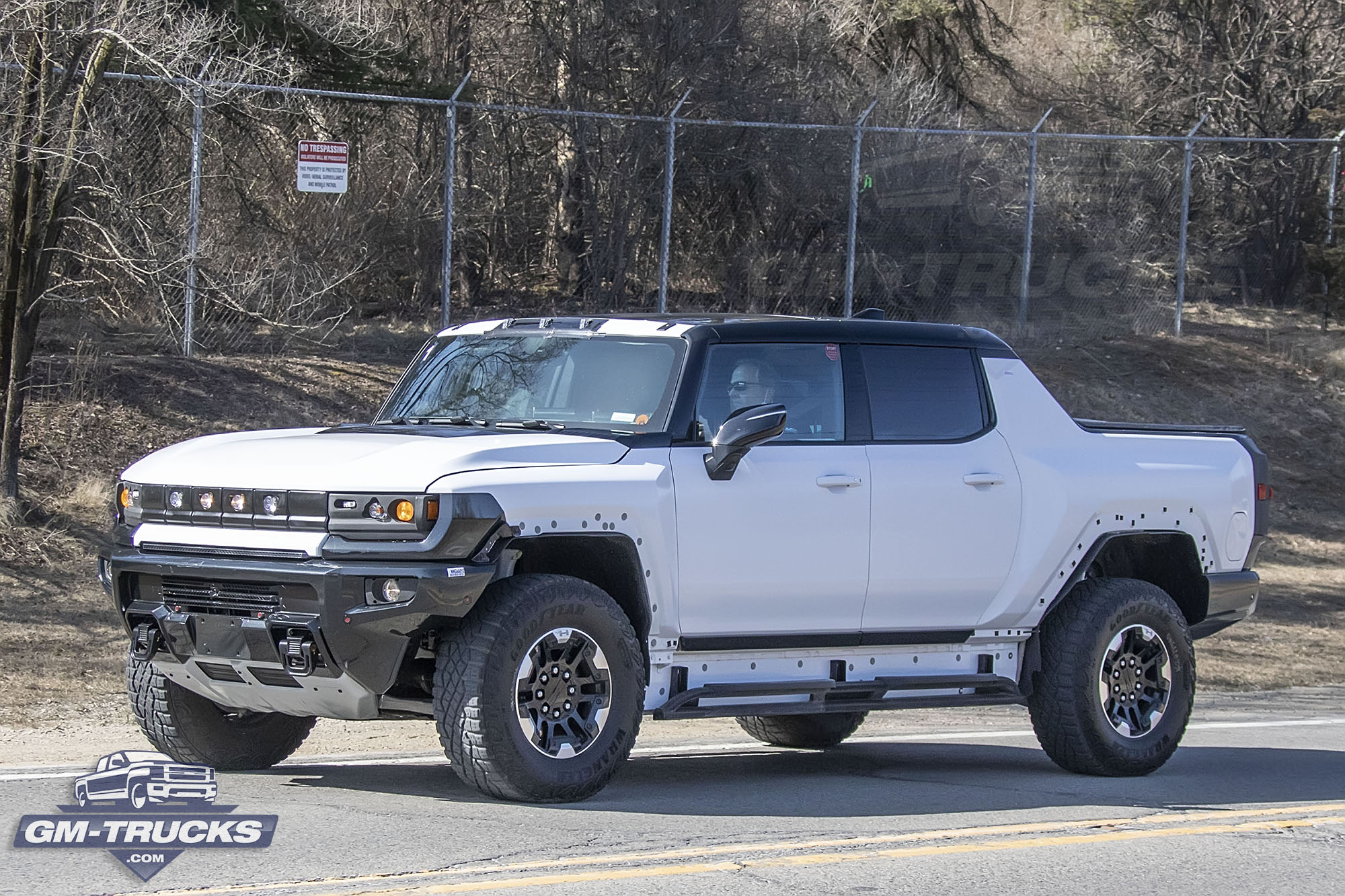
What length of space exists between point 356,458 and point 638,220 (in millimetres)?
13821

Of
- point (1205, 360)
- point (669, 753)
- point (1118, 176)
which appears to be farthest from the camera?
point (1118, 176)

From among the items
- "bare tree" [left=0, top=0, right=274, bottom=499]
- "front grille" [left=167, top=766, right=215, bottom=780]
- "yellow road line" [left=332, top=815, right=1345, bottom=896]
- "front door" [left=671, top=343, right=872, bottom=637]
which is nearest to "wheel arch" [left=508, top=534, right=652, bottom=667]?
"front door" [left=671, top=343, right=872, bottom=637]

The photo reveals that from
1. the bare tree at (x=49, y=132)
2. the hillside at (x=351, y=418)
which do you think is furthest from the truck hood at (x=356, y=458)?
the bare tree at (x=49, y=132)

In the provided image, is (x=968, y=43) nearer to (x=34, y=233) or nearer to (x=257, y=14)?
(x=257, y=14)

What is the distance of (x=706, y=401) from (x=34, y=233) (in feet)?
25.9

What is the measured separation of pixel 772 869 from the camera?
6230 millimetres

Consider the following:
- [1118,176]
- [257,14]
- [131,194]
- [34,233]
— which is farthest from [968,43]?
[34,233]

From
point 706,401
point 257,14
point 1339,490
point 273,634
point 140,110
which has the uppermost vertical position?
point 257,14

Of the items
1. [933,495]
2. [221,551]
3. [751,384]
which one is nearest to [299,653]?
[221,551]

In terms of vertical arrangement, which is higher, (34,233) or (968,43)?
(968,43)

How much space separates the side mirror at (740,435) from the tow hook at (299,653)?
183cm

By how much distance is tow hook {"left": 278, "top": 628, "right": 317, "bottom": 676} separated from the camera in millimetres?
6605

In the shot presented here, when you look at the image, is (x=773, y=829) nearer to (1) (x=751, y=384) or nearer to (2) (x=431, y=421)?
A: (1) (x=751, y=384)

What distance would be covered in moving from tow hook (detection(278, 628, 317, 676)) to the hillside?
3606 mm
